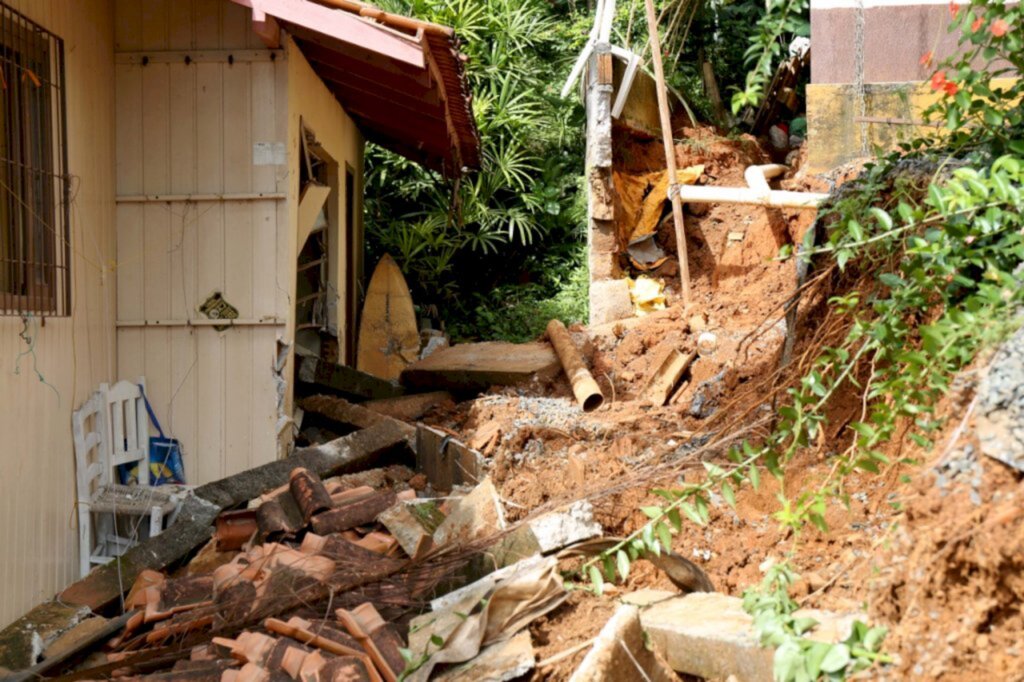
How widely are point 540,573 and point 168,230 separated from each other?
410 centimetres

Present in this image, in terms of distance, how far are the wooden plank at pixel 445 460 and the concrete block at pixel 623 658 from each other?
2.89 metres

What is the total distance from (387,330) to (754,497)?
6362 millimetres

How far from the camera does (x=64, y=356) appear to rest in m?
6.03

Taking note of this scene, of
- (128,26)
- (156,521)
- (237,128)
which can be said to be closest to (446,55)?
(237,128)

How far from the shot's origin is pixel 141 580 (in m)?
5.57

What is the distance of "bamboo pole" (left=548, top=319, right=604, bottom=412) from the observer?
7.85 metres

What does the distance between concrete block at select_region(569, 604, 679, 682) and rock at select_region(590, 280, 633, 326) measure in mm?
7651

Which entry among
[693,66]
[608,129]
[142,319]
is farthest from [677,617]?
[693,66]

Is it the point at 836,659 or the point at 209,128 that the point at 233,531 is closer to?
the point at 209,128

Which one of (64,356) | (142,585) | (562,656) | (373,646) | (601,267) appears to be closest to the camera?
(562,656)

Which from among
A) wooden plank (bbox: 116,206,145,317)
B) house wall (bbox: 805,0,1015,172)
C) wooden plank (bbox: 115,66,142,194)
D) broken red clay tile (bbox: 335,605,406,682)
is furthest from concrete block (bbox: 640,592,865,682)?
house wall (bbox: 805,0,1015,172)

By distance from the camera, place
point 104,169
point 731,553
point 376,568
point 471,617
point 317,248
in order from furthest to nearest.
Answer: point 317,248
point 104,169
point 376,568
point 731,553
point 471,617

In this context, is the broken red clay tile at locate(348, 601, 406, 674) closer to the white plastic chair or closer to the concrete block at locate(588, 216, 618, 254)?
the white plastic chair

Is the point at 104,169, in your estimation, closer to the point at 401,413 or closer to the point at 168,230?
the point at 168,230
